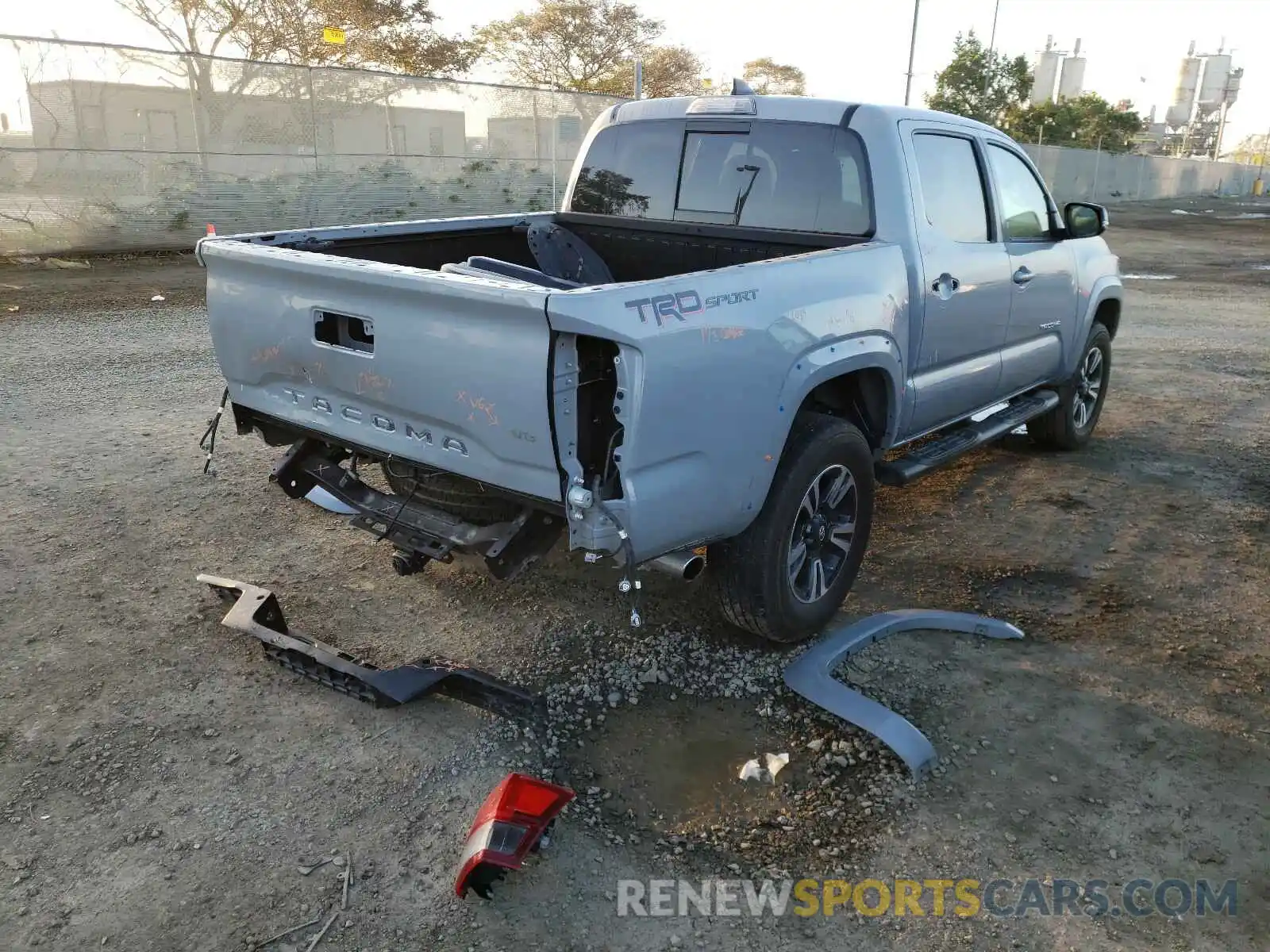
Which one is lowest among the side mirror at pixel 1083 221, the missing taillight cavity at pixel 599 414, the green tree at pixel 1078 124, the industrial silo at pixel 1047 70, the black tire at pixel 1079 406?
the black tire at pixel 1079 406

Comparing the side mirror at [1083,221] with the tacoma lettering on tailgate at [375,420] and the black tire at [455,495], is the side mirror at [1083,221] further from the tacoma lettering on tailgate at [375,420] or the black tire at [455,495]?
the tacoma lettering on tailgate at [375,420]

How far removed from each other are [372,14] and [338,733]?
35825 millimetres

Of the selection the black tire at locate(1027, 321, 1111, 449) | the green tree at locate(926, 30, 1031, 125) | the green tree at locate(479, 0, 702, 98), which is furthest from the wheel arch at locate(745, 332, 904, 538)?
Answer: the green tree at locate(926, 30, 1031, 125)

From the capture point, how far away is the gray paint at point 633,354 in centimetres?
287

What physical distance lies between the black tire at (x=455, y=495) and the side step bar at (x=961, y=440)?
1897 millimetres

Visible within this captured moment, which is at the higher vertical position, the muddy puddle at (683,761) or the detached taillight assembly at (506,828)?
the detached taillight assembly at (506,828)

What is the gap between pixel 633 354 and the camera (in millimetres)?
2809

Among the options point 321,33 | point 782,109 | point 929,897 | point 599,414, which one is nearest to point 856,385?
point 782,109

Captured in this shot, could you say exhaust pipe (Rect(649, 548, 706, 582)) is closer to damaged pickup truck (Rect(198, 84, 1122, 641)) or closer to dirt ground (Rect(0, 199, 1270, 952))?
damaged pickup truck (Rect(198, 84, 1122, 641))

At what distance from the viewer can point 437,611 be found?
4.12 metres

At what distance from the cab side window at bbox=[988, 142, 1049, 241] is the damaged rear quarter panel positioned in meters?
1.82

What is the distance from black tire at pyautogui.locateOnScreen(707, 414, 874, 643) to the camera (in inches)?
138

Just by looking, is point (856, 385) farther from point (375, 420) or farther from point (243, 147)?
point (243, 147)

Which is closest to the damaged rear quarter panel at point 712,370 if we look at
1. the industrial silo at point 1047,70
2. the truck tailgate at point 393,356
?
the truck tailgate at point 393,356
